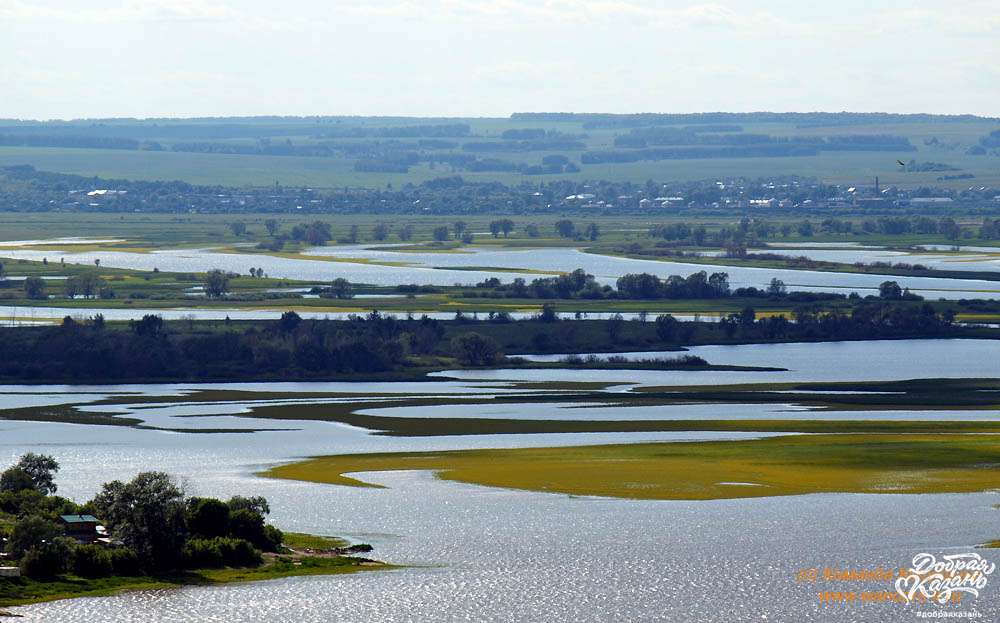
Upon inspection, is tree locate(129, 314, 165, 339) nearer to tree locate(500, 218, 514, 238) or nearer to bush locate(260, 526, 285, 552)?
bush locate(260, 526, 285, 552)

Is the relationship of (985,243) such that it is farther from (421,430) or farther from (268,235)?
(421,430)

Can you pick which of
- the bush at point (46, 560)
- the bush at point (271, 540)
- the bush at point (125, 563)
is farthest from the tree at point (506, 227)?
the bush at point (46, 560)

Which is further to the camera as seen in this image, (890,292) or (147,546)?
(890,292)

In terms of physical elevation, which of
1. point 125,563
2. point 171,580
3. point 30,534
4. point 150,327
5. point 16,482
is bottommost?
point 171,580

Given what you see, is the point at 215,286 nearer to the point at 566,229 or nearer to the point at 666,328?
the point at 666,328

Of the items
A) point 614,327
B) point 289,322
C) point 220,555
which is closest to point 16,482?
point 220,555

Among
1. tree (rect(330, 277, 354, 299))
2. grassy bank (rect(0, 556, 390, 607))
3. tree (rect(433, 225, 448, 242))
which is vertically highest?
tree (rect(433, 225, 448, 242))

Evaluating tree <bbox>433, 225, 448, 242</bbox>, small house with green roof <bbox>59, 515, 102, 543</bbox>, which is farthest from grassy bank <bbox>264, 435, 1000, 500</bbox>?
tree <bbox>433, 225, 448, 242</bbox>
